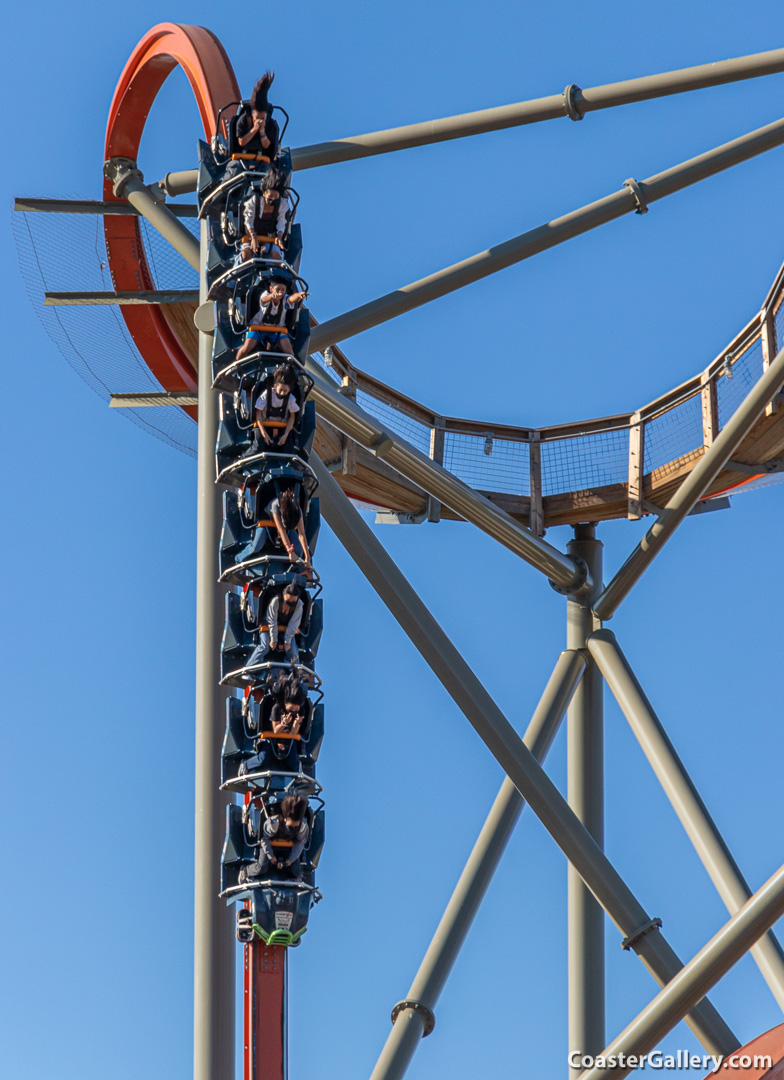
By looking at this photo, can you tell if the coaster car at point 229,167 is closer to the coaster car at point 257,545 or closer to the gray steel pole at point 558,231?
the gray steel pole at point 558,231

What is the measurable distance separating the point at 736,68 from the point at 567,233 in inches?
70.2

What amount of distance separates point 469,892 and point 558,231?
198 inches

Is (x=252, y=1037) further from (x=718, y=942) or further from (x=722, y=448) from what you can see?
(x=722, y=448)

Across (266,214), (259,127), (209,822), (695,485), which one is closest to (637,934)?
(695,485)

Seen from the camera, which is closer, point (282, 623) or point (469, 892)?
point (282, 623)

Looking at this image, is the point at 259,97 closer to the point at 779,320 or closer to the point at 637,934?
the point at 779,320

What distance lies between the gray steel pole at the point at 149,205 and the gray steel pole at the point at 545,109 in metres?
0.90

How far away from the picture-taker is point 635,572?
15.3 metres

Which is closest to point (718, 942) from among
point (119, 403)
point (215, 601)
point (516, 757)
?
point (516, 757)

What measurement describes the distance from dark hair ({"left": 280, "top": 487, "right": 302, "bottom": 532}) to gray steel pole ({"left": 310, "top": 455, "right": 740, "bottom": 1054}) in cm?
149

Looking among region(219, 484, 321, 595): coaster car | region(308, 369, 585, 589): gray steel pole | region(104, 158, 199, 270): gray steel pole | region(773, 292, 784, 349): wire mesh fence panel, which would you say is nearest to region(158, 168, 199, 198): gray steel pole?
region(104, 158, 199, 270): gray steel pole

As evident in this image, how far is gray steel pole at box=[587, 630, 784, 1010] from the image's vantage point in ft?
45.2

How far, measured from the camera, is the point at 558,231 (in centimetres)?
1318

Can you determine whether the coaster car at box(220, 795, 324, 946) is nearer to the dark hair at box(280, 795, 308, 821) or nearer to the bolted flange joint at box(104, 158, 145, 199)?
the dark hair at box(280, 795, 308, 821)
